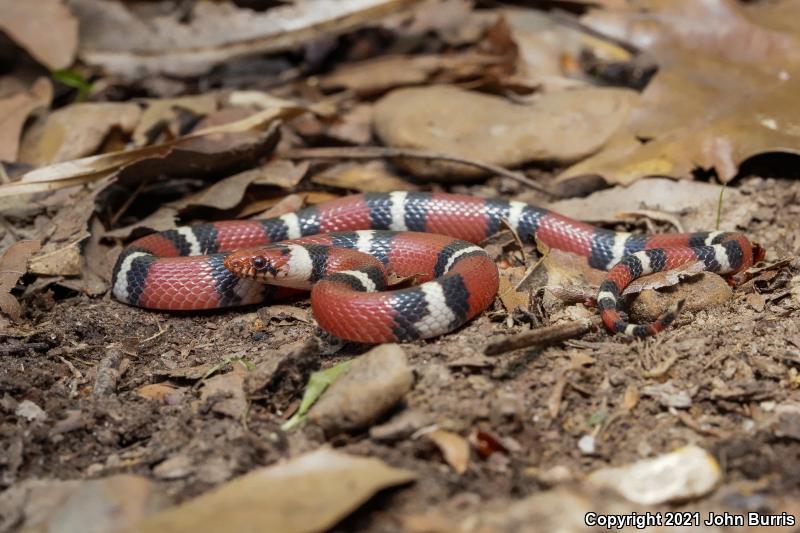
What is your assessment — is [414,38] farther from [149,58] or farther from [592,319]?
[592,319]

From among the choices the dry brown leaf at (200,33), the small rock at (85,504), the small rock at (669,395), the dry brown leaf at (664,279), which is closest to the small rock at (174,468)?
the small rock at (85,504)

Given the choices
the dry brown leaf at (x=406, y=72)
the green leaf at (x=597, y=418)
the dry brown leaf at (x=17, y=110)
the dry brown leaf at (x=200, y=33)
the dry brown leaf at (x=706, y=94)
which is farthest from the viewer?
the dry brown leaf at (x=200, y=33)

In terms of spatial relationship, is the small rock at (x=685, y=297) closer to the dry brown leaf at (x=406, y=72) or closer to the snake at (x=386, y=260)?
the snake at (x=386, y=260)

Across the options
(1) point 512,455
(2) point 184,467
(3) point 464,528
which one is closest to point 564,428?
(1) point 512,455

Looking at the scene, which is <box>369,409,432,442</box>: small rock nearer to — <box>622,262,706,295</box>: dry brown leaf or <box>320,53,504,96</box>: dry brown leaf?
<box>622,262,706,295</box>: dry brown leaf

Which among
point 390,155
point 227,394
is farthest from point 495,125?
point 227,394

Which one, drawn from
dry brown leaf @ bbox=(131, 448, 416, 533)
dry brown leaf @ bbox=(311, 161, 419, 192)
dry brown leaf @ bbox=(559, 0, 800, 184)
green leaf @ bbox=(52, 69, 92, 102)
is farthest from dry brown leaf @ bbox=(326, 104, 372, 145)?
dry brown leaf @ bbox=(131, 448, 416, 533)
